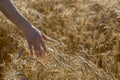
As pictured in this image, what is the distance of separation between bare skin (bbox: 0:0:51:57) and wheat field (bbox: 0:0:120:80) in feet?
0.92

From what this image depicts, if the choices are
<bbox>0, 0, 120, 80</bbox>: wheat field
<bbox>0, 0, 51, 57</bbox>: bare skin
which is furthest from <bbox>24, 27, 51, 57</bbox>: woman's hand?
<bbox>0, 0, 120, 80</bbox>: wheat field

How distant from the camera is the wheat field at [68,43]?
4.76 feet

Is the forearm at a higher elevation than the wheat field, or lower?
higher

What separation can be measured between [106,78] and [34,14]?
37.5 inches

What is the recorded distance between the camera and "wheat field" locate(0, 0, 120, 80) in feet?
4.76

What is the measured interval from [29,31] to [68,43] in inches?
31.8

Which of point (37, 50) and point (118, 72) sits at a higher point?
point (37, 50)

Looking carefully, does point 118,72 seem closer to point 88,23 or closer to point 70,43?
point 70,43

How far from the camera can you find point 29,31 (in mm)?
1176

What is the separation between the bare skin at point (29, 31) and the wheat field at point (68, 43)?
280 millimetres

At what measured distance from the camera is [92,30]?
215 cm

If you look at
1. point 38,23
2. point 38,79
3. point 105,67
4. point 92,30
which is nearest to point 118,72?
point 105,67

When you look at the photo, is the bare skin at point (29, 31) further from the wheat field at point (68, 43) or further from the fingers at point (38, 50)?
the wheat field at point (68, 43)

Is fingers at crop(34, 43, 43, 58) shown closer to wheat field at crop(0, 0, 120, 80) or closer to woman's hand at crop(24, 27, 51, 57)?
woman's hand at crop(24, 27, 51, 57)
